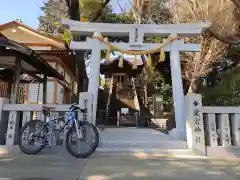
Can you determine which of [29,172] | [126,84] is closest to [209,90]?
[126,84]

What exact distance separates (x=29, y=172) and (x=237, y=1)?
16.2ft

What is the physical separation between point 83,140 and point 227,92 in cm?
852

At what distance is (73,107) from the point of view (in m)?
5.84

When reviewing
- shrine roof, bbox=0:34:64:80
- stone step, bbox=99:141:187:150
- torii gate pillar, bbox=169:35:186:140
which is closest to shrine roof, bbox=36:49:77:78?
shrine roof, bbox=0:34:64:80

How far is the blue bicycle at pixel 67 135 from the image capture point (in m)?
5.70

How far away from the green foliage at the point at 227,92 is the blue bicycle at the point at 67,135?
322 inches

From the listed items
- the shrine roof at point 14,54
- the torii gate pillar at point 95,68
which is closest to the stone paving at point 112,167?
the torii gate pillar at point 95,68

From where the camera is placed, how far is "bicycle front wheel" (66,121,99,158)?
224 inches

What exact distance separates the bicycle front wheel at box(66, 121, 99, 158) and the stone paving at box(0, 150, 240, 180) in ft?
0.57

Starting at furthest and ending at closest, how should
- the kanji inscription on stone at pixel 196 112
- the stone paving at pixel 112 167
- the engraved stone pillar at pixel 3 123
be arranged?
1. the engraved stone pillar at pixel 3 123
2. the kanji inscription on stone at pixel 196 112
3. the stone paving at pixel 112 167

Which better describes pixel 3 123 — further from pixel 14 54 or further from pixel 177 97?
pixel 177 97

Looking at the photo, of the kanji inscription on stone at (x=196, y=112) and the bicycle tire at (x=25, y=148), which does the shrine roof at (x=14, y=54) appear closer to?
the bicycle tire at (x=25, y=148)

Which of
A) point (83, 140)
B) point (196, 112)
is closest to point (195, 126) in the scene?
point (196, 112)

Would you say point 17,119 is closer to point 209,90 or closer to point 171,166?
point 171,166
